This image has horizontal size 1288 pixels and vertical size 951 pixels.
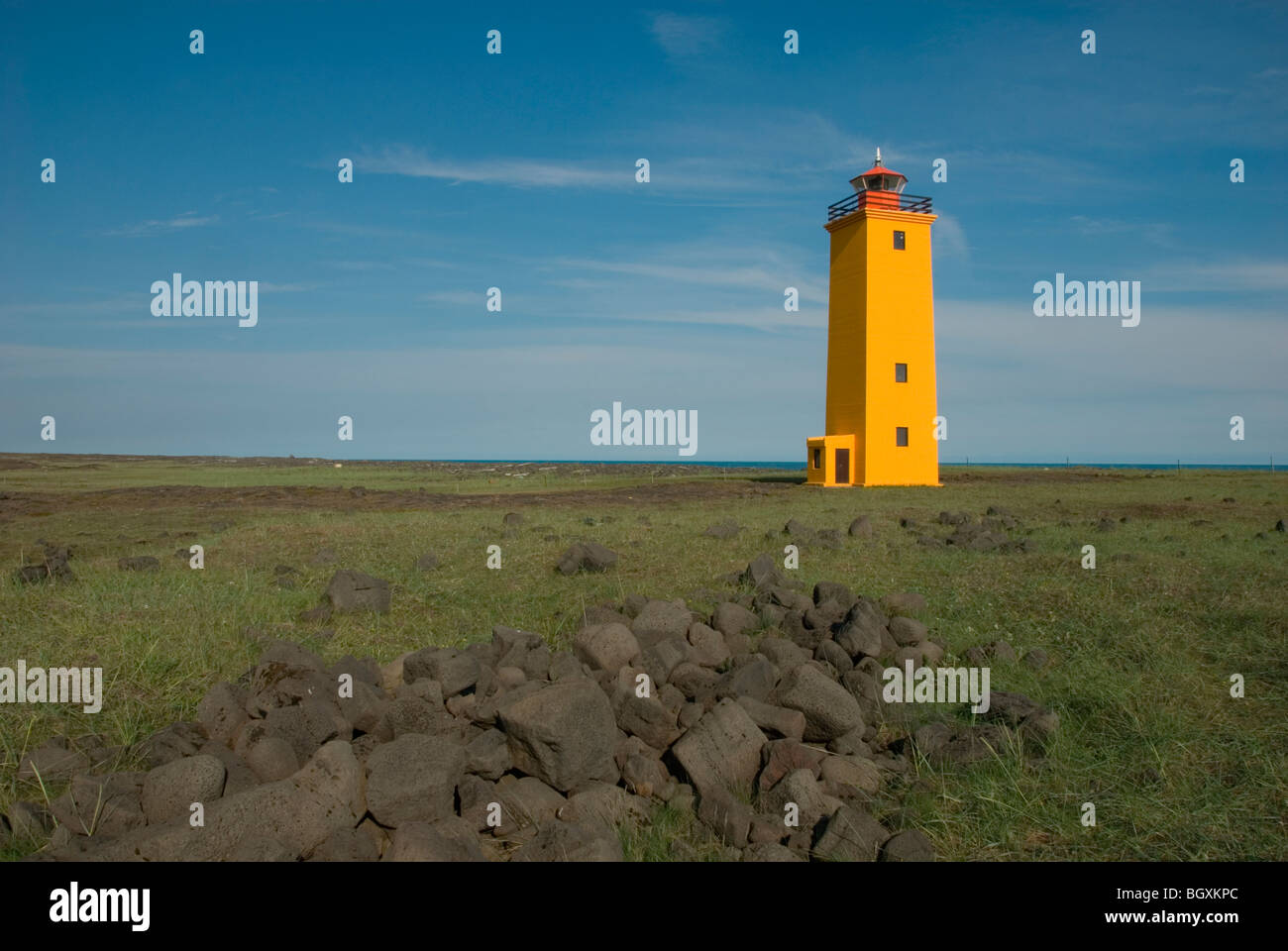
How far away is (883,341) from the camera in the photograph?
32.5m

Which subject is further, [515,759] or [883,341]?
[883,341]

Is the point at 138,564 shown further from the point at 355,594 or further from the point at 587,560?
the point at 587,560

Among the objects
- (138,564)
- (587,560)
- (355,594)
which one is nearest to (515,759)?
(355,594)

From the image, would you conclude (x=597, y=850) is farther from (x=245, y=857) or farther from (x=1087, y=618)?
(x=1087, y=618)

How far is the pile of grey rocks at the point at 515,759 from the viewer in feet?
18.4

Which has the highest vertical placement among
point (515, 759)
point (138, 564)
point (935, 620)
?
point (138, 564)

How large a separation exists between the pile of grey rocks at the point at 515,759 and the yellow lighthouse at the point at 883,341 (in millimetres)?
24639

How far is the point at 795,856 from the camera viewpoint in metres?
5.77

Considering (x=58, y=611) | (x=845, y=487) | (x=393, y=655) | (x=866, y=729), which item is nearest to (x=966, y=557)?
(x=866, y=729)

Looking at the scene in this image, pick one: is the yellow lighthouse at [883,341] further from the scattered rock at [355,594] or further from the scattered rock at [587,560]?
the scattered rock at [355,594]

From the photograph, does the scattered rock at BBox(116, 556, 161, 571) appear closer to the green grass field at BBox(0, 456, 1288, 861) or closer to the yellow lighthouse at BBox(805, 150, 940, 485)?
the green grass field at BBox(0, 456, 1288, 861)

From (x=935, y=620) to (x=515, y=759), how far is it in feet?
19.7

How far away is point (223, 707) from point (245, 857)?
7.20ft
